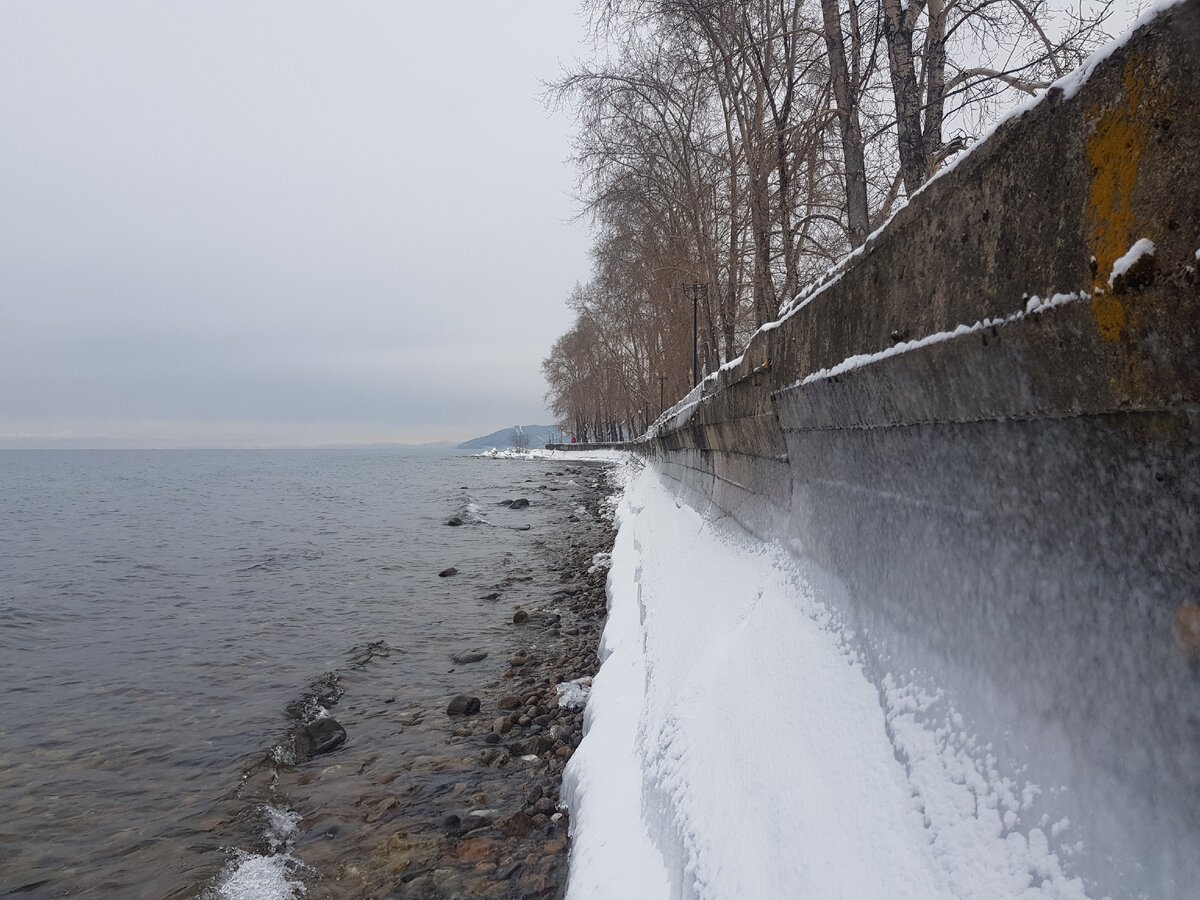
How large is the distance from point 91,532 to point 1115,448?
29.6m

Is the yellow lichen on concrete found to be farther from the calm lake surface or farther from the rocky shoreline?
the calm lake surface

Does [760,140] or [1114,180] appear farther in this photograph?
[760,140]

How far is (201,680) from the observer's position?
784 centimetres

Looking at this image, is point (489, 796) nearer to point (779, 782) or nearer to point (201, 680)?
point (779, 782)

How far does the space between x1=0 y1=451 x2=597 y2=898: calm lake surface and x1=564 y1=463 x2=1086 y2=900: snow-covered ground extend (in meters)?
2.24

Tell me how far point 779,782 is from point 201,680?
7956mm

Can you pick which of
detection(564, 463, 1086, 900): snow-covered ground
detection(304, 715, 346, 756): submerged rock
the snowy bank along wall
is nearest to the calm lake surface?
detection(304, 715, 346, 756): submerged rock

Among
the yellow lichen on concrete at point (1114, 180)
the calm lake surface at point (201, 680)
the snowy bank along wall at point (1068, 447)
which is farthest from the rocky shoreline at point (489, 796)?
the yellow lichen on concrete at point (1114, 180)

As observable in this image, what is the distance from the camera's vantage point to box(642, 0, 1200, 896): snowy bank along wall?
93 cm

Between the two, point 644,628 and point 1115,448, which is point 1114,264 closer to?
point 1115,448

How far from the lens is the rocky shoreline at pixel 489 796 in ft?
12.2

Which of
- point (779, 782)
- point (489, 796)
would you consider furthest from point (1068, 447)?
point (489, 796)

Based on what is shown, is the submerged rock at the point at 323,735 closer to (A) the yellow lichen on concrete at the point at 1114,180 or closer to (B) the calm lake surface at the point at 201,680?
(B) the calm lake surface at the point at 201,680

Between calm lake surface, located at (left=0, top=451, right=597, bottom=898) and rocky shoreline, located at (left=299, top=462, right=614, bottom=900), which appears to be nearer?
rocky shoreline, located at (left=299, top=462, right=614, bottom=900)
